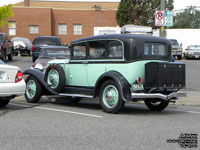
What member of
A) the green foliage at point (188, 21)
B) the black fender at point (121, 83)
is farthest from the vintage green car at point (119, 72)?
the green foliage at point (188, 21)

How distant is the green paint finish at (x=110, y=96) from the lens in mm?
9620

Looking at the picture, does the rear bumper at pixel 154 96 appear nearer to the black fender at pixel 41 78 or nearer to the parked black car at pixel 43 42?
the black fender at pixel 41 78

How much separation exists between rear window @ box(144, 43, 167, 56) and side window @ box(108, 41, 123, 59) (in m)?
0.63

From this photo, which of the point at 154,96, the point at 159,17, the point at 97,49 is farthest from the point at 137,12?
the point at 154,96

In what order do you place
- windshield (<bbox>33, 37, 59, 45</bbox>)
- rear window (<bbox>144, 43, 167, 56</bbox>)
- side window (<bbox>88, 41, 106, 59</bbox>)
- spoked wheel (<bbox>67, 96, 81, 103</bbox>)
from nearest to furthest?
rear window (<bbox>144, 43, 167, 56</bbox>) < side window (<bbox>88, 41, 106, 59</bbox>) < spoked wheel (<bbox>67, 96, 81, 103</bbox>) < windshield (<bbox>33, 37, 59, 45</bbox>)

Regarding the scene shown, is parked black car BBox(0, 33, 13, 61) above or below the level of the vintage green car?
above

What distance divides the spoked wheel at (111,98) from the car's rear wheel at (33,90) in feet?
7.97

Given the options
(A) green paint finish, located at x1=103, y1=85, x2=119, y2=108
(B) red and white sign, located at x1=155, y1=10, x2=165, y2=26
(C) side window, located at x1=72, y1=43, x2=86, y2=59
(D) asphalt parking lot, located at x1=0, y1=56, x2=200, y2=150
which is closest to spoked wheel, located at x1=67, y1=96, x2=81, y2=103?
(D) asphalt parking lot, located at x1=0, y1=56, x2=200, y2=150

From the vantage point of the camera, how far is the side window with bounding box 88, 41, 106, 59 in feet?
33.7

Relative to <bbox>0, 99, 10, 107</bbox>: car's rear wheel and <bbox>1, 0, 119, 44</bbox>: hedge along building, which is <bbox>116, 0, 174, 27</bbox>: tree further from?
<bbox>0, 99, 10, 107</bbox>: car's rear wheel

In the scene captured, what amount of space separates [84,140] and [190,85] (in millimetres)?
11814

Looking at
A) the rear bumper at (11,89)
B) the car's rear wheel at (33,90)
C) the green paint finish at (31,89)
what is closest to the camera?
the rear bumper at (11,89)

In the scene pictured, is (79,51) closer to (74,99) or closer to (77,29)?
(74,99)

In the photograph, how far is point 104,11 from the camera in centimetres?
6100
